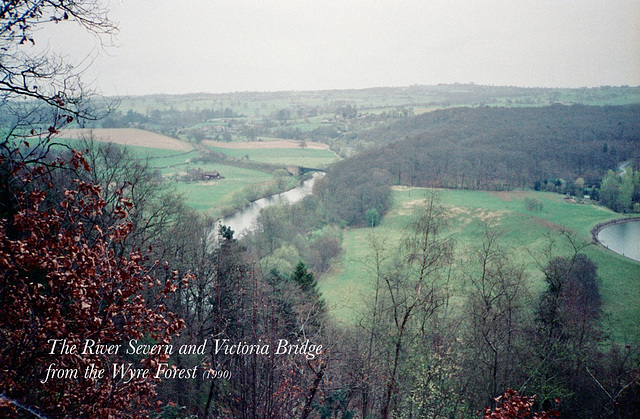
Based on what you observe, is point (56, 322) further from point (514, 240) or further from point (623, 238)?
point (623, 238)

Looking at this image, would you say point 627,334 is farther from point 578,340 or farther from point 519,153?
point 519,153

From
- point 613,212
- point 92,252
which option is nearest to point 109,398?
point 92,252

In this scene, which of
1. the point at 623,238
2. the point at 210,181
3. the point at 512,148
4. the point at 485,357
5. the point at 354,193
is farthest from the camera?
the point at 210,181

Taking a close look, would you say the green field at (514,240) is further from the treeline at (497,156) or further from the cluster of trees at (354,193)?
the treeline at (497,156)

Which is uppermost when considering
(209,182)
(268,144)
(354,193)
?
(268,144)

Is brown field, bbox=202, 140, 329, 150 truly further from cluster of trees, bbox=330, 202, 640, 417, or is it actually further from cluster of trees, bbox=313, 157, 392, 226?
cluster of trees, bbox=330, 202, 640, 417

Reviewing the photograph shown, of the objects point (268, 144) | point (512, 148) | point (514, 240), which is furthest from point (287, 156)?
point (514, 240)
